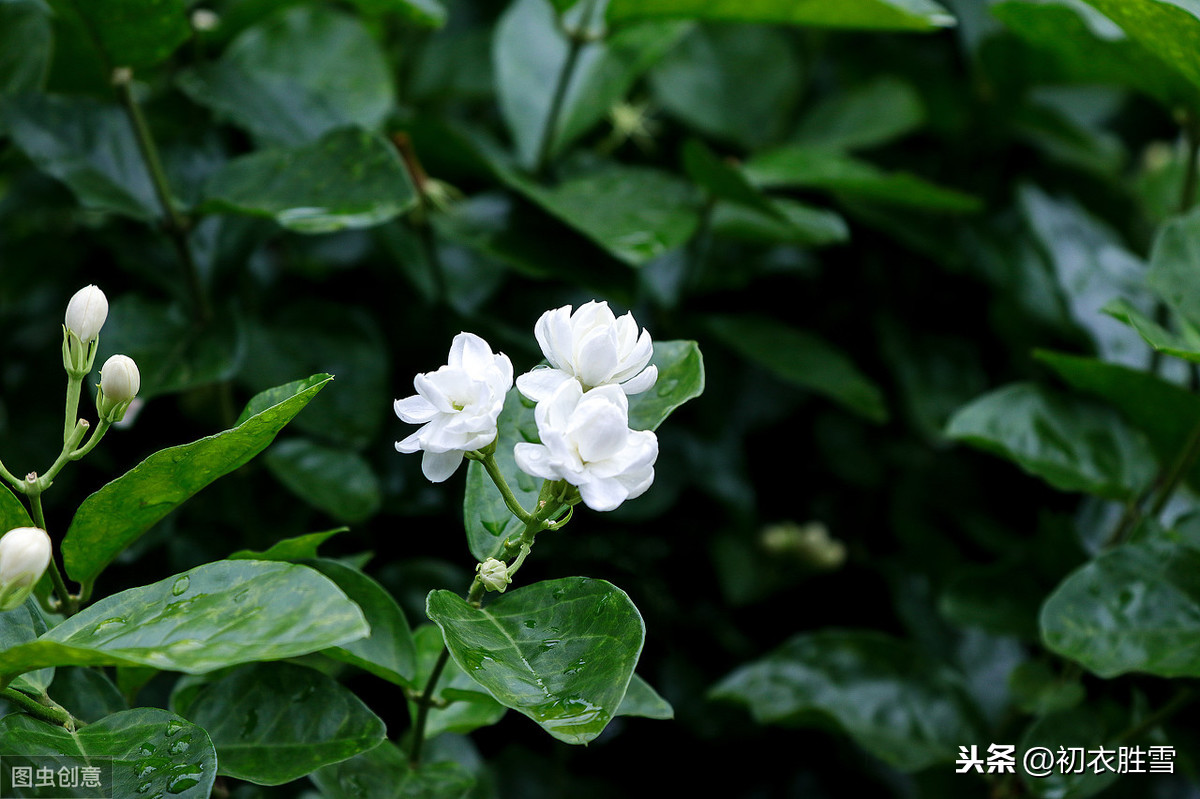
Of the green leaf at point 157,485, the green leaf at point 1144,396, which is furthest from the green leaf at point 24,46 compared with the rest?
the green leaf at point 1144,396

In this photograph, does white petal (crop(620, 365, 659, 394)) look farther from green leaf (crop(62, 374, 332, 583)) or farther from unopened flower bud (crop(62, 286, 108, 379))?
unopened flower bud (crop(62, 286, 108, 379))

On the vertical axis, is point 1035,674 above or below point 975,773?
above

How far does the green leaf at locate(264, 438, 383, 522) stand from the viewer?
1024 millimetres

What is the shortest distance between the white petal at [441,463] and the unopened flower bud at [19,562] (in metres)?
0.24

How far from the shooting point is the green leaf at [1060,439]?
107 centimetres

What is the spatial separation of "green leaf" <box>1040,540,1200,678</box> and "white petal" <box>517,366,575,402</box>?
1.76 ft

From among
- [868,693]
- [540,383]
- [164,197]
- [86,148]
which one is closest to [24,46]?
[86,148]

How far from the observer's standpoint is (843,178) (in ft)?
3.92

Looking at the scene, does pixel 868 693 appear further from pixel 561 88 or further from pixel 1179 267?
pixel 561 88

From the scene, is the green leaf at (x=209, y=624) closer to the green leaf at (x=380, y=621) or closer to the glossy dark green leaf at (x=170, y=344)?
the green leaf at (x=380, y=621)

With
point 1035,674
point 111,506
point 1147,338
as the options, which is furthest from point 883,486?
point 111,506

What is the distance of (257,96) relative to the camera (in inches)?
45.3

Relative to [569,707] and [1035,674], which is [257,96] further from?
[1035,674]

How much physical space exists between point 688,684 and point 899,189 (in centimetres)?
72
